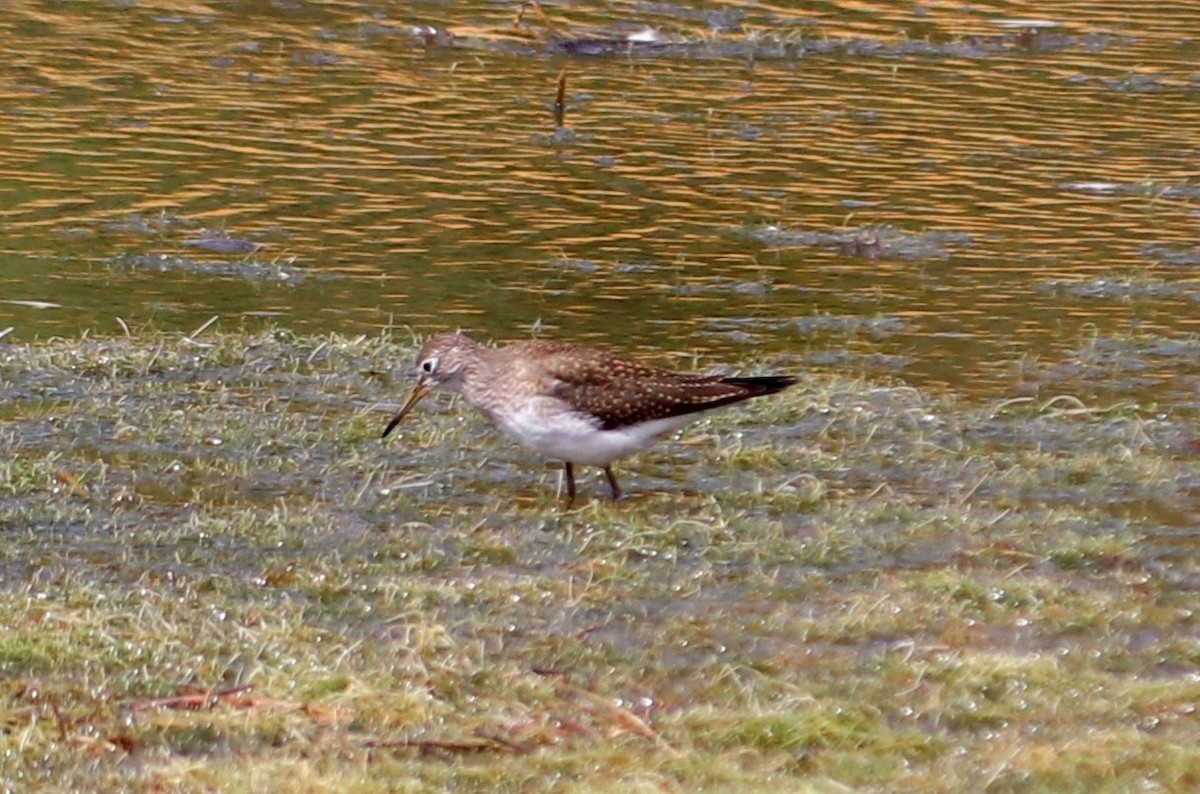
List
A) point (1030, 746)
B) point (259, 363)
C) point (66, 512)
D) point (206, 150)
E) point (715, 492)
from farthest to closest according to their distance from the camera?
point (206, 150) < point (259, 363) < point (715, 492) < point (66, 512) < point (1030, 746)

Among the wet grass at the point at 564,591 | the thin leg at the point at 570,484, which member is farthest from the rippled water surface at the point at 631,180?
the thin leg at the point at 570,484

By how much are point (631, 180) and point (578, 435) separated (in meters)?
6.10

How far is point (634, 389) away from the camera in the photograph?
8.63 m

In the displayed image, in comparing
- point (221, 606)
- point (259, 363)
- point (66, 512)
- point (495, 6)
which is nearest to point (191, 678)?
point (221, 606)

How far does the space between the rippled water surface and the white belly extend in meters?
2.16

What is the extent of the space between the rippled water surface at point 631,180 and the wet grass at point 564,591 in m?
1.29

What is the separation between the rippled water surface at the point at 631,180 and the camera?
37.4 ft

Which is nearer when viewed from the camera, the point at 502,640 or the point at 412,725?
the point at 412,725

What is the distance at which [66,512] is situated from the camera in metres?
8.02

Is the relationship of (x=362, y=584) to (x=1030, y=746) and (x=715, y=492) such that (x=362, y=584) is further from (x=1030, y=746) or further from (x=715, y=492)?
(x=1030, y=746)

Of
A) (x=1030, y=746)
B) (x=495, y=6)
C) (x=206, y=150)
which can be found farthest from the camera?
(x=495, y=6)

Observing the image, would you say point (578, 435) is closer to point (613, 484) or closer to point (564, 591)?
point (613, 484)

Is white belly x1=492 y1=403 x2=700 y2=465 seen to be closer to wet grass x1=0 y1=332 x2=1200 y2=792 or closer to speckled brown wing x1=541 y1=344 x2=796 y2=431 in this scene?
speckled brown wing x1=541 y1=344 x2=796 y2=431

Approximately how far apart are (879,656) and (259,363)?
166 inches
